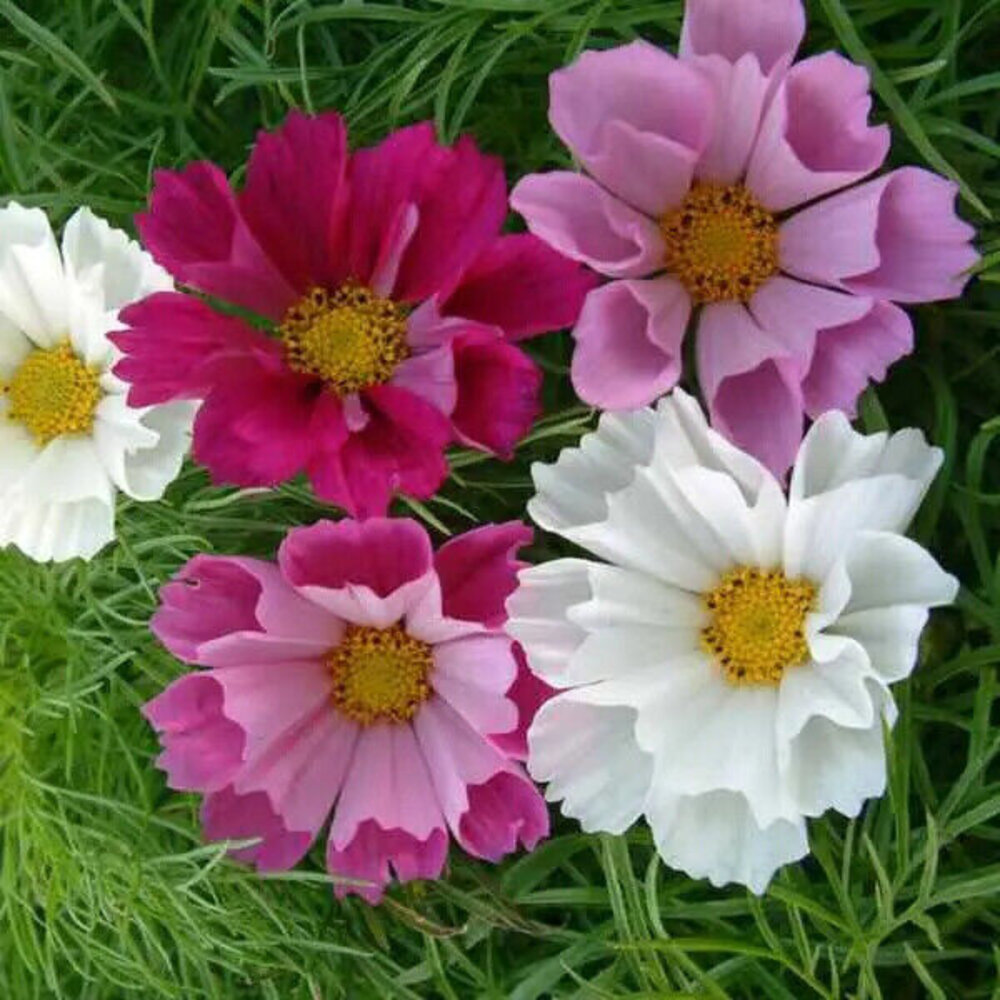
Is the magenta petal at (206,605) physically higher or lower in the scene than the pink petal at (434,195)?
lower

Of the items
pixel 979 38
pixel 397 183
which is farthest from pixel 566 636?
pixel 979 38

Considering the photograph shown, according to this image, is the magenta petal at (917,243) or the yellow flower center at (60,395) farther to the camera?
the yellow flower center at (60,395)

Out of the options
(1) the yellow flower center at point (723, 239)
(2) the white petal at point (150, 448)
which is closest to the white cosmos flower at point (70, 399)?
(2) the white petal at point (150, 448)

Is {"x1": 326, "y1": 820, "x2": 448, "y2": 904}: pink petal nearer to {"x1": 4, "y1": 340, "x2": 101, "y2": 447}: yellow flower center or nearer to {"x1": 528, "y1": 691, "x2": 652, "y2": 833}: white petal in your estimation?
{"x1": 528, "y1": 691, "x2": 652, "y2": 833}: white petal

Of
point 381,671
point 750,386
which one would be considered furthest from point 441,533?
point 750,386

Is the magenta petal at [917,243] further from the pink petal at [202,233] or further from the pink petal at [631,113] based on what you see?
the pink petal at [202,233]

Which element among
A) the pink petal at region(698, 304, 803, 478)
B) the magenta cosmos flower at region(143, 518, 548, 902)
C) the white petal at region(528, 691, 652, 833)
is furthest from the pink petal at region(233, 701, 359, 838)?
the pink petal at region(698, 304, 803, 478)

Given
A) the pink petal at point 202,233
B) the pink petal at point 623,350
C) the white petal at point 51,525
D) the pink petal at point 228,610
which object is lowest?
the white petal at point 51,525
